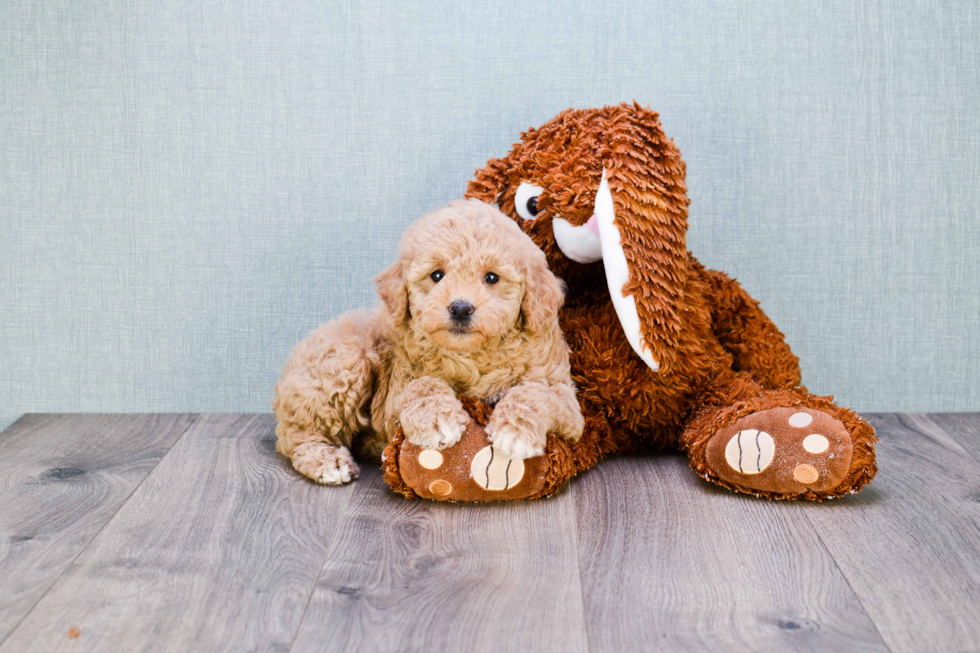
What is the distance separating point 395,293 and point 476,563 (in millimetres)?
488

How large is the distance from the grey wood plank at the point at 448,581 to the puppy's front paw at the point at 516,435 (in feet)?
0.38

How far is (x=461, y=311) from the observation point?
145cm

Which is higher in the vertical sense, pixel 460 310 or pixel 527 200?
pixel 527 200

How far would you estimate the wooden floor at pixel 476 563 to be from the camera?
1150mm

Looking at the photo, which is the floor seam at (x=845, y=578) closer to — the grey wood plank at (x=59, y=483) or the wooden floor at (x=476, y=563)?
the wooden floor at (x=476, y=563)

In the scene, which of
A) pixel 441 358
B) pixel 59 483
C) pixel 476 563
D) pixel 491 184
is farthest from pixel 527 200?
pixel 59 483

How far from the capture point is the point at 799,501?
1.55 metres

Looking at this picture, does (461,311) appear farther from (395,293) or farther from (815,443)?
(815,443)

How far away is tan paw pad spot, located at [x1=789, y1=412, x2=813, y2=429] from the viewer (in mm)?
1536

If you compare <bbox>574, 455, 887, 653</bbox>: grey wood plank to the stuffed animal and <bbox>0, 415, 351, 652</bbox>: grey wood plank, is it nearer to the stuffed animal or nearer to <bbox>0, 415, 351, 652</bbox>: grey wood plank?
the stuffed animal

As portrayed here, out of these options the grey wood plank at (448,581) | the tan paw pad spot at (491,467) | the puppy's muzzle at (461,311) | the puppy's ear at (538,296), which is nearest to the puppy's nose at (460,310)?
the puppy's muzzle at (461,311)

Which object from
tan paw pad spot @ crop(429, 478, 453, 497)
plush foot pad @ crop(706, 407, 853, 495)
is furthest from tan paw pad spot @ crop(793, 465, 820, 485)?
tan paw pad spot @ crop(429, 478, 453, 497)

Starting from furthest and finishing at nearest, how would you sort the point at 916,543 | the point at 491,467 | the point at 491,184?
the point at 491,184, the point at 491,467, the point at 916,543

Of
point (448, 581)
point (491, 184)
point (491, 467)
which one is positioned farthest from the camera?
point (491, 184)
